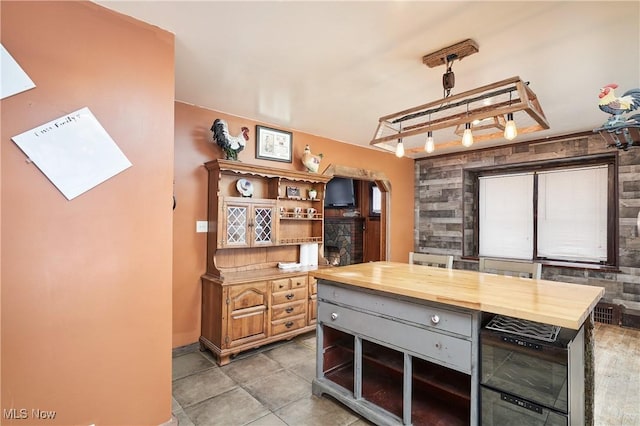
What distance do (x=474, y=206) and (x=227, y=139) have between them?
4.15 m

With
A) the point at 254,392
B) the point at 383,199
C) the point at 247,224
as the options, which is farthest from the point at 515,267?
the point at 383,199

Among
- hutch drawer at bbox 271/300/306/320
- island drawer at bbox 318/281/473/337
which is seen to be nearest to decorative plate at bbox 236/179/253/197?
hutch drawer at bbox 271/300/306/320

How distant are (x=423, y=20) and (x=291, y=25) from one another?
76 centimetres

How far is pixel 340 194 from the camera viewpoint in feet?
20.8

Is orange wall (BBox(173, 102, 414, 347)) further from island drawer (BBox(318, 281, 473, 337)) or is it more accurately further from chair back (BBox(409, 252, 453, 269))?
chair back (BBox(409, 252, 453, 269))

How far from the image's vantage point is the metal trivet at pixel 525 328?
147cm

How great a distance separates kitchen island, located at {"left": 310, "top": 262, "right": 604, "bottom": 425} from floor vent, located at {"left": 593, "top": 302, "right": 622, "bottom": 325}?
274 centimetres

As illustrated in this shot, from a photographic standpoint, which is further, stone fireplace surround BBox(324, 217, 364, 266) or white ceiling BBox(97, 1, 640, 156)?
stone fireplace surround BBox(324, 217, 364, 266)

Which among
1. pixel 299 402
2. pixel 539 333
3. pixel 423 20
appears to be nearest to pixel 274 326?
pixel 299 402

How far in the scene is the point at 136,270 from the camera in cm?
177

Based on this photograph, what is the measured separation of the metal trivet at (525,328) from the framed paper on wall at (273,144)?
2.87 m

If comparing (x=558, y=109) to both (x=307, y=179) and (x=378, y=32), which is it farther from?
(x=307, y=179)

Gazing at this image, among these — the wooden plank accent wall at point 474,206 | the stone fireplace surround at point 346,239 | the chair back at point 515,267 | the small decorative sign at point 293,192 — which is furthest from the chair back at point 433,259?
the stone fireplace surround at point 346,239

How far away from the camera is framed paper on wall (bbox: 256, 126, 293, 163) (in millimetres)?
3631
